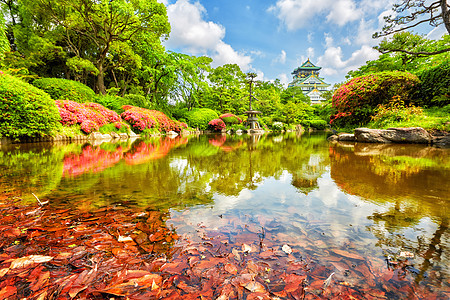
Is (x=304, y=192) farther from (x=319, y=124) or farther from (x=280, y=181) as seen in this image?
(x=319, y=124)

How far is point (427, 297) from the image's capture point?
80cm

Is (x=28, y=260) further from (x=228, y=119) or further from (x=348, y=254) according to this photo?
(x=228, y=119)

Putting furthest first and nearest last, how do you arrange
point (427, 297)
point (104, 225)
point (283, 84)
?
point (283, 84) < point (104, 225) < point (427, 297)

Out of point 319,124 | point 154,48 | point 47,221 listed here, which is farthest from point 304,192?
point 319,124

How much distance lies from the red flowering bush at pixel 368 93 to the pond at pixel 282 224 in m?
7.94

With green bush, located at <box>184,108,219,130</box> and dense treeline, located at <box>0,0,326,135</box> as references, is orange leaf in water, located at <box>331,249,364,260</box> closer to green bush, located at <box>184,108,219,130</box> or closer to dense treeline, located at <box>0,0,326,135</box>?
dense treeline, located at <box>0,0,326,135</box>

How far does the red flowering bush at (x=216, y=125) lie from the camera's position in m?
19.7

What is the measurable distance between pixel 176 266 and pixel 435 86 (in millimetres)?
12139

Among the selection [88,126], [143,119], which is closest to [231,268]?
[88,126]

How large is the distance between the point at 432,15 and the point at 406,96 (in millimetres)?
3122

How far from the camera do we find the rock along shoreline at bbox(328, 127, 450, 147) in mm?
6469

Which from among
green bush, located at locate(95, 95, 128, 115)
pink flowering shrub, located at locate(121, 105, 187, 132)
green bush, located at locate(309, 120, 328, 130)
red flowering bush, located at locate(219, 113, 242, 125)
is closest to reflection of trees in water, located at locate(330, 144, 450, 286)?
pink flowering shrub, located at locate(121, 105, 187, 132)

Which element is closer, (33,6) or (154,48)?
(33,6)

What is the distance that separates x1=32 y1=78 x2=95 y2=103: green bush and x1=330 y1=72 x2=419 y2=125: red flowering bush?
48.4 ft
